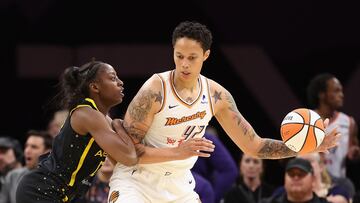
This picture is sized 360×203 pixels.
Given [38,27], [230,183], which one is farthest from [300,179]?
[38,27]

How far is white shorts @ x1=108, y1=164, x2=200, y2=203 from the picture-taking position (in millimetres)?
6146

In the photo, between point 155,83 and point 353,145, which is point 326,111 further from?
point 155,83

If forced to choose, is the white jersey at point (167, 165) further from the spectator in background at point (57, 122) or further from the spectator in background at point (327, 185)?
the spectator in background at point (57, 122)

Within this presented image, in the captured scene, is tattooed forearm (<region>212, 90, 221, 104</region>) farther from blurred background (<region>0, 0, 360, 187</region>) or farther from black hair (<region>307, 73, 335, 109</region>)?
blurred background (<region>0, 0, 360, 187</region>)

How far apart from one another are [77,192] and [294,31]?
5572 mm

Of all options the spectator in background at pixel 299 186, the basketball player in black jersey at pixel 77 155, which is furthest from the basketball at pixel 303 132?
→ the spectator in background at pixel 299 186

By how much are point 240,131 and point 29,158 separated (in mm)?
3485

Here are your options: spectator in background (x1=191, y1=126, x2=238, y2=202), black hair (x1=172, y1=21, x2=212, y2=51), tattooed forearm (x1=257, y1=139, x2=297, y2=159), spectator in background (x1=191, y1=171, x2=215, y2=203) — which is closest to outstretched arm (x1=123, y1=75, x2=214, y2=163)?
black hair (x1=172, y1=21, x2=212, y2=51)

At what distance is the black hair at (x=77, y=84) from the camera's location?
20.8 feet

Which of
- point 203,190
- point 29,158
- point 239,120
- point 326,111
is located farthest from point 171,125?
point 326,111

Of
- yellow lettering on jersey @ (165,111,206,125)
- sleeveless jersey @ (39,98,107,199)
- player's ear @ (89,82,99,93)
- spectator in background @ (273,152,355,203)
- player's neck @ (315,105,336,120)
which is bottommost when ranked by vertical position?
spectator in background @ (273,152,355,203)

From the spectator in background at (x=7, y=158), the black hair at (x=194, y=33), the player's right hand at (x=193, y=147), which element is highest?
the black hair at (x=194, y=33)

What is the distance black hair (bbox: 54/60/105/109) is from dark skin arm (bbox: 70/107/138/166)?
0.19 meters

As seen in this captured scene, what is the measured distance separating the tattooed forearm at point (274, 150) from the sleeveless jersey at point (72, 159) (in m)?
1.27
